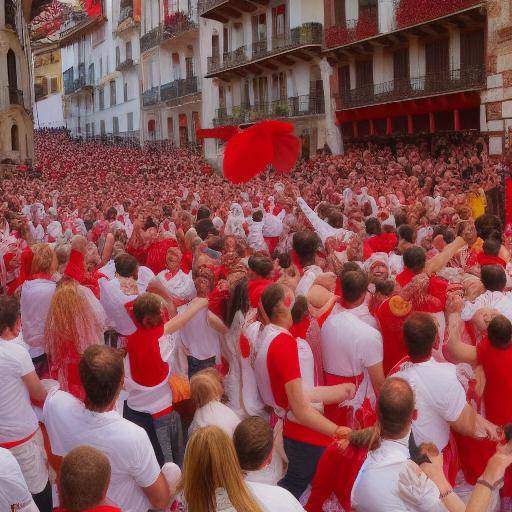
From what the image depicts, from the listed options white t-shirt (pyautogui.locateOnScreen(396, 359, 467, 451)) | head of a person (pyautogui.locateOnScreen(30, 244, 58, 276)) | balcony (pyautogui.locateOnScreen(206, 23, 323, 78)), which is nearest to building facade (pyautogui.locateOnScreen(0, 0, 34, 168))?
balcony (pyautogui.locateOnScreen(206, 23, 323, 78))

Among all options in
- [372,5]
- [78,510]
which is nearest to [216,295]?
[78,510]

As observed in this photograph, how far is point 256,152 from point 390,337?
24.5 feet

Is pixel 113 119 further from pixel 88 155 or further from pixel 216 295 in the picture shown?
pixel 216 295

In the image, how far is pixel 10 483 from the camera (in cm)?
355

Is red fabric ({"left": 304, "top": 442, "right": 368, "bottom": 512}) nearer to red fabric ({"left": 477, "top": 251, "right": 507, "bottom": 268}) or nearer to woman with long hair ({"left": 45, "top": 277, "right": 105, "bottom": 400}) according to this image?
woman with long hair ({"left": 45, "top": 277, "right": 105, "bottom": 400})

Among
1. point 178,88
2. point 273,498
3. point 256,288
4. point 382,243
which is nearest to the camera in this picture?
point 273,498

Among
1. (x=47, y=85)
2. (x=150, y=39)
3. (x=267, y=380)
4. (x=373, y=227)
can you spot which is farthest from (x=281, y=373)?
(x=47, y=85)

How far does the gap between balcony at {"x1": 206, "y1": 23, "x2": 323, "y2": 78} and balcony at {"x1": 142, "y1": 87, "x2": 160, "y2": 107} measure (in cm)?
886

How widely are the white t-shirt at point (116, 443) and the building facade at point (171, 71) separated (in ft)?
126

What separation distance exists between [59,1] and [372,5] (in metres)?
49.7

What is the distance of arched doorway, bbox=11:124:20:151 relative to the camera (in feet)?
120

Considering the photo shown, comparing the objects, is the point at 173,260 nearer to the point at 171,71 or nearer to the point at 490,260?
the point at 490,260

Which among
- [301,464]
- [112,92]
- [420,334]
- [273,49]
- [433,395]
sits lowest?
[301,464]

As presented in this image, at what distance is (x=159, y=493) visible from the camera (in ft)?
12.7
